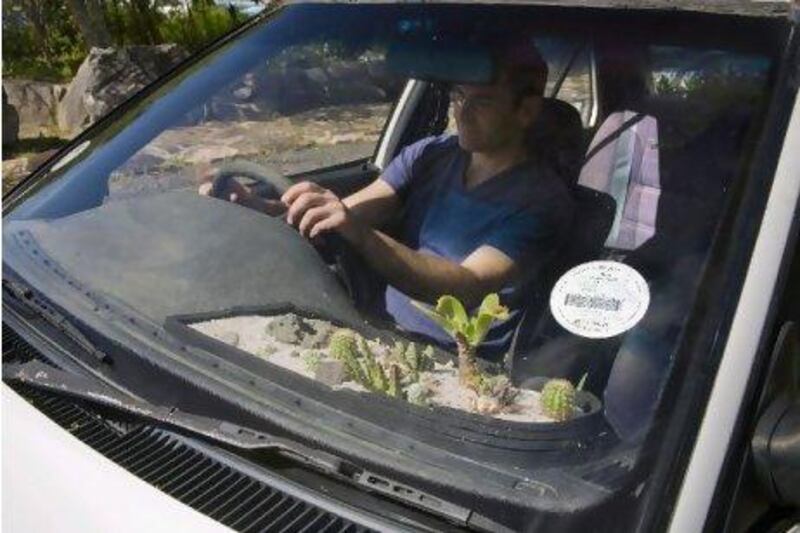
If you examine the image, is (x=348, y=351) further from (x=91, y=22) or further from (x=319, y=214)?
(x=91, y=22)

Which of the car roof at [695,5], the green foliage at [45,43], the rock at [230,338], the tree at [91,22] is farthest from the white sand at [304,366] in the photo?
the green foliage at [45,43]

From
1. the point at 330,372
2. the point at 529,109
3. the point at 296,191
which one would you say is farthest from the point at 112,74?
the point at 330,372

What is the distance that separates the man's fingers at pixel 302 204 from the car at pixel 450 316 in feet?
0.18

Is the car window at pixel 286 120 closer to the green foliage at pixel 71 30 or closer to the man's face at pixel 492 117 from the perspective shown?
the man's face at pixel 492 117

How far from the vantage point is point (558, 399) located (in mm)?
1692

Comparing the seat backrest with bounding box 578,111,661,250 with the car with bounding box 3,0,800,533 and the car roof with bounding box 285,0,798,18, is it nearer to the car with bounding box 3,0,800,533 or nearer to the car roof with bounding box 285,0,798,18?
the car with bounding box 3,0,800,533

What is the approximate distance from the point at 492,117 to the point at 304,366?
64 centimetres

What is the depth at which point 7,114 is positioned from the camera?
10406 millimetres

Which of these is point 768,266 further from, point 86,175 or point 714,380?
point 86,175

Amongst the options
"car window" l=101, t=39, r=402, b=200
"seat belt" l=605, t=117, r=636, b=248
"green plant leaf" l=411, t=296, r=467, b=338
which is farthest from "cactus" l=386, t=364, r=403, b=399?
"car window" l=101, t=39, r=402, b=200

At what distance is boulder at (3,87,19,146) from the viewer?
10016mm

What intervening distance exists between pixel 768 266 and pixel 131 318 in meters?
1.09

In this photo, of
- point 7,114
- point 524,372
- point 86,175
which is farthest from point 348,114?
point 7,114

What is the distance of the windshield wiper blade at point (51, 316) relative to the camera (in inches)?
76.4
